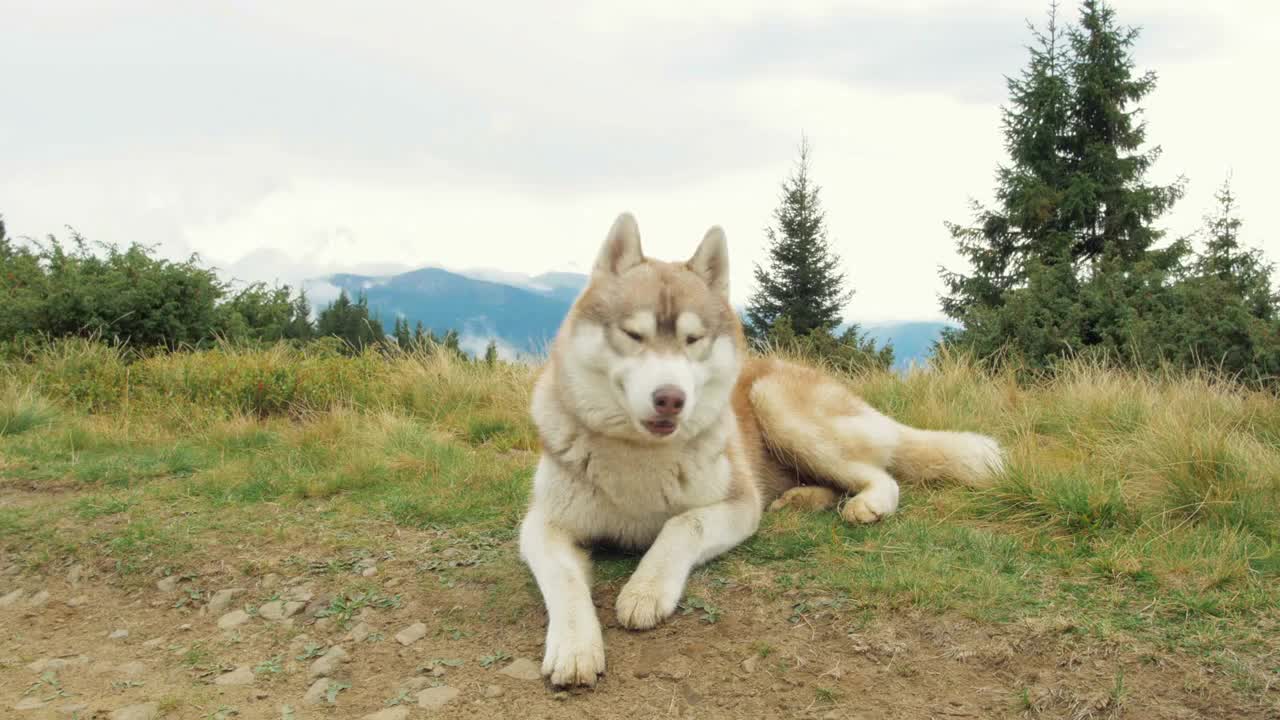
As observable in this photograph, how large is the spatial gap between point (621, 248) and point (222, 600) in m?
2.17

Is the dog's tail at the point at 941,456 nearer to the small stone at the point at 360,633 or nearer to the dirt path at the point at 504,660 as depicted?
the dirt path at the point at 504,660

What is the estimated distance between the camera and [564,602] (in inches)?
110

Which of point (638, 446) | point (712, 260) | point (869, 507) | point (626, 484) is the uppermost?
point (712, 260)

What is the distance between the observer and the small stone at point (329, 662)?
9.37 feet

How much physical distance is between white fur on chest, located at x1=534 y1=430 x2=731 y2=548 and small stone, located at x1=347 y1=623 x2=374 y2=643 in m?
0.78

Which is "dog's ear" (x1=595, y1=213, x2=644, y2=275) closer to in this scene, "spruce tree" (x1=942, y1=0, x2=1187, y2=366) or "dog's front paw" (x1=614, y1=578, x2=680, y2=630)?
"dog's front paw" (x1=614, y1=578, x2=680, y2=630)

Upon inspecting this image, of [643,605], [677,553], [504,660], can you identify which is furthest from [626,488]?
Result: [504,660]

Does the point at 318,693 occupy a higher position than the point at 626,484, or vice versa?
the point at 626,484

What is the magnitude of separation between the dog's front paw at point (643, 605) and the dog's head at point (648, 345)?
537 mm

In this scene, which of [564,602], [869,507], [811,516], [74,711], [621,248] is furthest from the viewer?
[811,516]

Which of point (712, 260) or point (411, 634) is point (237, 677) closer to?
point (411, 634)

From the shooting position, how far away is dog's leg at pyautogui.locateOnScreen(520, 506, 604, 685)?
257cm

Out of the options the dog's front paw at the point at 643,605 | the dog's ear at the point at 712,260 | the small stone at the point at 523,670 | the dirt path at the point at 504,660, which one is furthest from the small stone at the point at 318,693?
the dog's ear at the point at 712,260

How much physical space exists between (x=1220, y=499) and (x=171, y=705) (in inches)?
167
